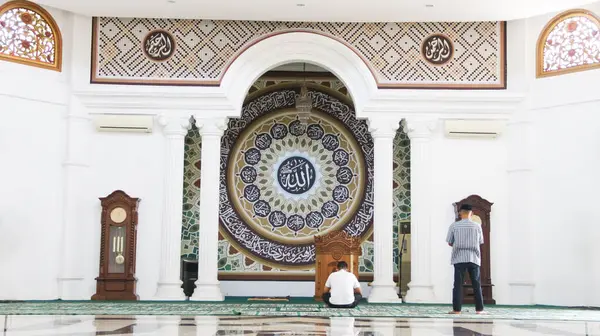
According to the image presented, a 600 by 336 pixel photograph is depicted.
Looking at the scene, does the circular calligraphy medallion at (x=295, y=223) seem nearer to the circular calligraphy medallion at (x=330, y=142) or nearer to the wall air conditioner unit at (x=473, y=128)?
the circular calligraphy medallion at (x=330, y=142)

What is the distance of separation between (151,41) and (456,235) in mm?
4964

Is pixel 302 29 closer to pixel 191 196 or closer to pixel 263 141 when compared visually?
pixel 263 141

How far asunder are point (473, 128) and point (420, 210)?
123cm

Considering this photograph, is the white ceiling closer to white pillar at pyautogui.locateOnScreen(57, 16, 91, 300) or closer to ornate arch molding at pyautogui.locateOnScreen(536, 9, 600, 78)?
ornate arch molding at pyautogui.locateOnScreen(536, 9, 600, 78)

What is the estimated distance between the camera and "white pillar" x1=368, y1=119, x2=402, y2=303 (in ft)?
35.3

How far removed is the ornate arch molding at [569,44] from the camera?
10.5 meters

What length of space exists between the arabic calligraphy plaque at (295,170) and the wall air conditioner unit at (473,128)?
1842 mm

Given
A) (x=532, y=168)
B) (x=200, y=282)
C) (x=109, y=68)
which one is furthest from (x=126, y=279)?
(x=532, y=168)

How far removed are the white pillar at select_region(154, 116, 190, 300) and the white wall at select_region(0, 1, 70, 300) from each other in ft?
4.16

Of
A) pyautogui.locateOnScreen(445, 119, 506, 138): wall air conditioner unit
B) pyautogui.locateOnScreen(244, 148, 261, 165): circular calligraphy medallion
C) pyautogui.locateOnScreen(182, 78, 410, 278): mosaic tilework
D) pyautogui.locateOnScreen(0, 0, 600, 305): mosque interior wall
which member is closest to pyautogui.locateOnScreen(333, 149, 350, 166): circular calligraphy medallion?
pyautogui.locateOnScreen(182, 78, 410, 278): mosaic tilework

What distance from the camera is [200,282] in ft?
35.2

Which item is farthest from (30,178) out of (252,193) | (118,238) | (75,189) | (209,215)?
(252,193)

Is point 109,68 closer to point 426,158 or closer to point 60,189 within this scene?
point 60,189

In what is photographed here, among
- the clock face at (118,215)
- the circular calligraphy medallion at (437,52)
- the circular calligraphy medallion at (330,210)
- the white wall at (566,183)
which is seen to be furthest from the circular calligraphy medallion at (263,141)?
the white wall at (566,183)
